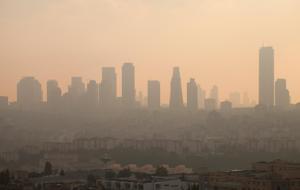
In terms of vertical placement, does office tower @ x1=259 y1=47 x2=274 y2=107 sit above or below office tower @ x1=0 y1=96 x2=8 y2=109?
above

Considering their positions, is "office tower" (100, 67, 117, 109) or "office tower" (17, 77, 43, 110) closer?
"office tower" (17, 77, 43, 110)

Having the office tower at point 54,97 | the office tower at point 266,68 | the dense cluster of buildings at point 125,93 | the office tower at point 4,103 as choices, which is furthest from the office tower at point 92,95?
the office tower at point 266,68

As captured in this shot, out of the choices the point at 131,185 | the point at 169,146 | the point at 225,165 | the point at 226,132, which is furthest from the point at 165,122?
the point at 131,185

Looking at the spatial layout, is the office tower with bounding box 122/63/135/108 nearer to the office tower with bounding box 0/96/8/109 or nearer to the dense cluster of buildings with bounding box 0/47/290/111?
the dense cluster of buildings with bounding box 0/47/290/111

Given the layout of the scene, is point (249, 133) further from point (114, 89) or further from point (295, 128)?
point (114, 89)

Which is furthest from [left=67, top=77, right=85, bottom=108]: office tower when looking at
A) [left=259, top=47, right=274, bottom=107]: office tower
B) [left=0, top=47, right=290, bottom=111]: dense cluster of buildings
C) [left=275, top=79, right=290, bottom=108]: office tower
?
[left=275, top=79, right=290, bottom=108]: office tower

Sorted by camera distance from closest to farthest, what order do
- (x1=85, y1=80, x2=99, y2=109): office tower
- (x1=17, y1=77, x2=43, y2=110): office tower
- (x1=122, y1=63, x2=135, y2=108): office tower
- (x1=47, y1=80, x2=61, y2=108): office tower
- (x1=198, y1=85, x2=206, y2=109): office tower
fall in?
(x1=17, y1=77, x2=43, y2=110): office tower, (x1=47, y1=80, x2=61, y2=108): office tower, (x1=85, y1=80, x2=99, y2=109): office tower, (x1=122, y1=63, x2=135, y2=108): office tower, (x1=198, y1=85, x2=206, y2=109): office tower

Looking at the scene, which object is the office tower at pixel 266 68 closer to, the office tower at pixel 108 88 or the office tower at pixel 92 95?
the office tower at pixel 108 88
